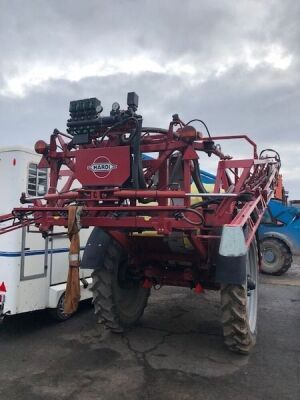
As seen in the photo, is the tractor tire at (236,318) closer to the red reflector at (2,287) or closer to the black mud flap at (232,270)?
the black mud flap at (232,270)

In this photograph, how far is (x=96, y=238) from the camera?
5.45 m

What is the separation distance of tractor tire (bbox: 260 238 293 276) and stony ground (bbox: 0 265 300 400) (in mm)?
3675

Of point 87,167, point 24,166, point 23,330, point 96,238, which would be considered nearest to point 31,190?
point 24,166

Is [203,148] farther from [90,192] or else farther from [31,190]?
[31,190]

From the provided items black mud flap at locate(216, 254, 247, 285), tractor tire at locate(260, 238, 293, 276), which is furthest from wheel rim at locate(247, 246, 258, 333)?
tractor tire at locate(260, 238, 293, 276)

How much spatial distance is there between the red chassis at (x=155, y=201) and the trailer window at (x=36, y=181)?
1.69 ft

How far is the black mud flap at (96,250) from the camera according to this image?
532 cm

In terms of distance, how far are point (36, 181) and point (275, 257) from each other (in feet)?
22.9

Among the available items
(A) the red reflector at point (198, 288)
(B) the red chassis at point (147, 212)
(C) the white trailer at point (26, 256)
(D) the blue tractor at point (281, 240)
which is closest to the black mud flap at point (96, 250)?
(B) the red chassis at point (147, 212)

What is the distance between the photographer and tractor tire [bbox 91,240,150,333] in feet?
17.8

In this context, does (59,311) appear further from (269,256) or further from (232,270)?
(269,256)

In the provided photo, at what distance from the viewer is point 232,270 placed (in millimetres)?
4070

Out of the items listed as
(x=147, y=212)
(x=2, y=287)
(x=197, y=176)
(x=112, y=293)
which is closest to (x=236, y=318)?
(x=147, y=212)

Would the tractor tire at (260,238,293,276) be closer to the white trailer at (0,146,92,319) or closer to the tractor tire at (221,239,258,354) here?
the tractor tire at (221,239,258,354)
